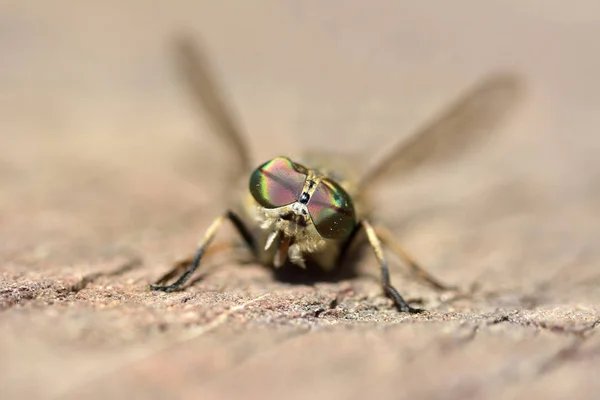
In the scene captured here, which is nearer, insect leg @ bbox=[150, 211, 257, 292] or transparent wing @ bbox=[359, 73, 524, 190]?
→ insect leg @ bbox=[150, 211, 257, 292]

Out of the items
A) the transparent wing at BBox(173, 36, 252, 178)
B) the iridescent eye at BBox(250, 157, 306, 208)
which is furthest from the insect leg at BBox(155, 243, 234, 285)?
the transparent wing at BBox(173, 36, 252, 178)

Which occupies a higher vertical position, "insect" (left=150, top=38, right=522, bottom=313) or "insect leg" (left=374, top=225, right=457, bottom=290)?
"insect" (left=150, top=38, right=522, bottom=313)

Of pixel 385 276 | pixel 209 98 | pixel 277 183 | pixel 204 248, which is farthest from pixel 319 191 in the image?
pixel 209 98

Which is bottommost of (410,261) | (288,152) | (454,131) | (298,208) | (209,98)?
(410,261)

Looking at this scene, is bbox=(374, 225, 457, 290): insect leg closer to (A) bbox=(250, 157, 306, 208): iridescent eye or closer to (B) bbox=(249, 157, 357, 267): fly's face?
(B) bbox=(249, 157, 357, 267): fly's face

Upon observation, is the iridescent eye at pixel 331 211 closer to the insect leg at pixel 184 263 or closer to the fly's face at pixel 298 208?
the fly's face at pixel 298 208

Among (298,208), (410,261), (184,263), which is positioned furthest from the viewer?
(410,261)

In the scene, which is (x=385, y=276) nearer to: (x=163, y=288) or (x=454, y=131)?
(x=163, y=288)

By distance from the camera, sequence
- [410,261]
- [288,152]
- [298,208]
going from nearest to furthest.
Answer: [298,208], [410,261], [288,152]
